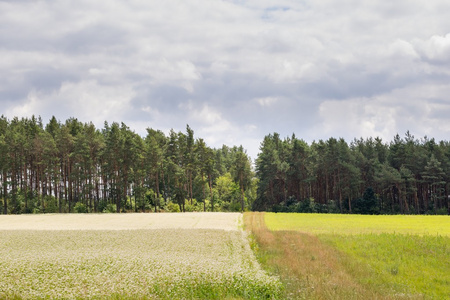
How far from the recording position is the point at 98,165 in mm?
101938

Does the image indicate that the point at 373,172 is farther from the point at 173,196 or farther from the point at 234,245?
the point at 234,245

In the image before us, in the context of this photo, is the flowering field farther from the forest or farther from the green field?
the forest

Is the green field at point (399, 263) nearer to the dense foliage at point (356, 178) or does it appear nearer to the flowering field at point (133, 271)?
the flowering field at point (133, 271)

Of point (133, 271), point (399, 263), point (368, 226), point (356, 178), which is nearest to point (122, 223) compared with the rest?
point (368, 226)

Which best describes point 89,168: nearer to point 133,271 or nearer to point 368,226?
point 368,226

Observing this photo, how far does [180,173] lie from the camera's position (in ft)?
302

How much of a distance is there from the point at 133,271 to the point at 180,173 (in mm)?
73167

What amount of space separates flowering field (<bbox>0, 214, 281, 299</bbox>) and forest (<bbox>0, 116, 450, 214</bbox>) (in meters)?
62.0

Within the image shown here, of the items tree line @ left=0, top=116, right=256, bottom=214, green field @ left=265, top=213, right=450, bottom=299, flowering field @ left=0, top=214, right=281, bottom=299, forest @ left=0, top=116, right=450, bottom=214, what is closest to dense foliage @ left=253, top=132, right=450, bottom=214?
forest @ left=0, top=116, right=450, bottom=214

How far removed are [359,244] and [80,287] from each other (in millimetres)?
21862

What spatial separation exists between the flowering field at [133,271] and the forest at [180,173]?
203ft

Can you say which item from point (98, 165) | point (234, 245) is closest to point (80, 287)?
point (234, 245)

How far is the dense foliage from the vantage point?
94062mm

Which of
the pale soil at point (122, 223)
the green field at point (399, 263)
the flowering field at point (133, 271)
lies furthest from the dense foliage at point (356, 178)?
the flowering field at point (133, 271)
